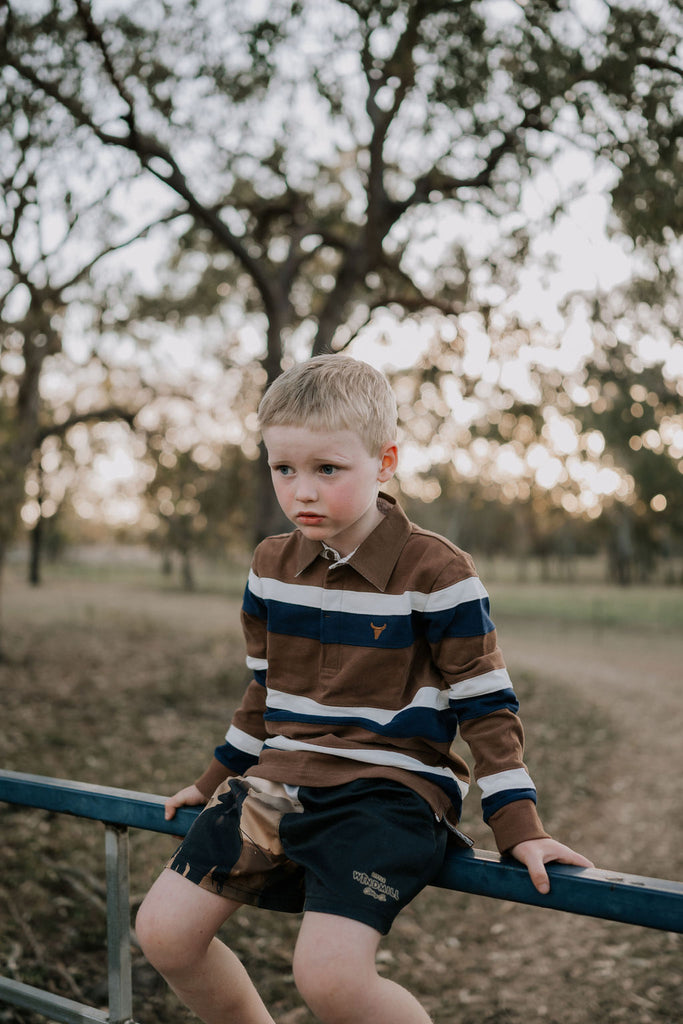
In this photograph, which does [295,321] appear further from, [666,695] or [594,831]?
[666,695]

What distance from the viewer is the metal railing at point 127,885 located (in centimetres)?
127

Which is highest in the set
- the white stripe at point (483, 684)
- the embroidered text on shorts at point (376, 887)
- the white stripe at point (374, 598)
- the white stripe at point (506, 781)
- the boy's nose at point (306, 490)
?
the boy's nose at point (306, 490)

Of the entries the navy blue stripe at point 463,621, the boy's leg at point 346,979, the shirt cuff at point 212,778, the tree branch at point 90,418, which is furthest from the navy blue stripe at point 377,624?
the tree branch at point 90,418

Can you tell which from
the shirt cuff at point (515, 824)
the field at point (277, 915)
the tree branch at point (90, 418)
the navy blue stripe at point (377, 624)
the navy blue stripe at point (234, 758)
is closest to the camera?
the shirt cuff at point (515, 824)

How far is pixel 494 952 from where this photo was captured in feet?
15.4

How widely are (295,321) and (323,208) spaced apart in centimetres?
144

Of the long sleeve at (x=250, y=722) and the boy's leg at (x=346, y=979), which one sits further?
the long sleeve at (x=250, y=722)

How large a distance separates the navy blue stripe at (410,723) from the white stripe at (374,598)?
20cm

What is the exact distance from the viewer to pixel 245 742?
1.97m

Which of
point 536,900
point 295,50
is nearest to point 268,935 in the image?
point 536,900

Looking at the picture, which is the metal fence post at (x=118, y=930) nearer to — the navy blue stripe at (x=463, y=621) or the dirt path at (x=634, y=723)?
the navy blue stripe at (x=463, y=621)

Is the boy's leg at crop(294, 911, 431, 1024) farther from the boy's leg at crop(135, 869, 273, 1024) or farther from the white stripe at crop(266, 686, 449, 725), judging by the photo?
the white stripe at crop(266, 686, 449, 725)

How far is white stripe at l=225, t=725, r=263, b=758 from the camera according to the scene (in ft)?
6.43

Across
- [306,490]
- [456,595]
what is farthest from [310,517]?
[456,595]
